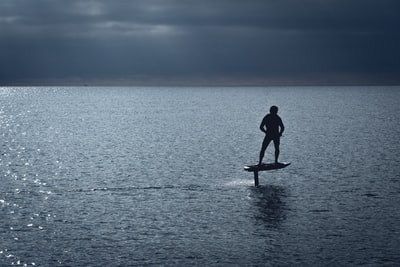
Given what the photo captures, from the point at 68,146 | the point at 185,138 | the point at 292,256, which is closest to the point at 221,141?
the point at 185,138

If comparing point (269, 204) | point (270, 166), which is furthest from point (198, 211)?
point (270, 166)

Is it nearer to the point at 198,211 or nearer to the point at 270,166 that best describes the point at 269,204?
the point at 270,166

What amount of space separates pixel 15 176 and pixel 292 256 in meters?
28.8

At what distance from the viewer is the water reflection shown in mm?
27069

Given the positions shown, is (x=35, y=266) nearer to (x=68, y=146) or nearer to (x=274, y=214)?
(x=274, y=214)

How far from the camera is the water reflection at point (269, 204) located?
2707 centimetres

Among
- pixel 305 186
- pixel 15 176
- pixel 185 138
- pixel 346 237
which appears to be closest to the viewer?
pixel 346 237

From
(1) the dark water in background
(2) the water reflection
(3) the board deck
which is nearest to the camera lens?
(1) the dark water in background

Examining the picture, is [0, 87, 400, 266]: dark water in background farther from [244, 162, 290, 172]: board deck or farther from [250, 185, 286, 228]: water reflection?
[244, 162, 290, 172]: board deck

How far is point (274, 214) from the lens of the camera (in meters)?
28.3

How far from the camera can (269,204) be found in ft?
102

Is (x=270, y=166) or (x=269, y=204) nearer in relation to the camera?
(x=269, y=204)

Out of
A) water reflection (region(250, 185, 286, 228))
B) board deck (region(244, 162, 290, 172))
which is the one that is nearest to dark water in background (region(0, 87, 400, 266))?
water reflection (region(250, 185, 286, 228))

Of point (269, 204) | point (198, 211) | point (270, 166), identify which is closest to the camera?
point (198, 211)
